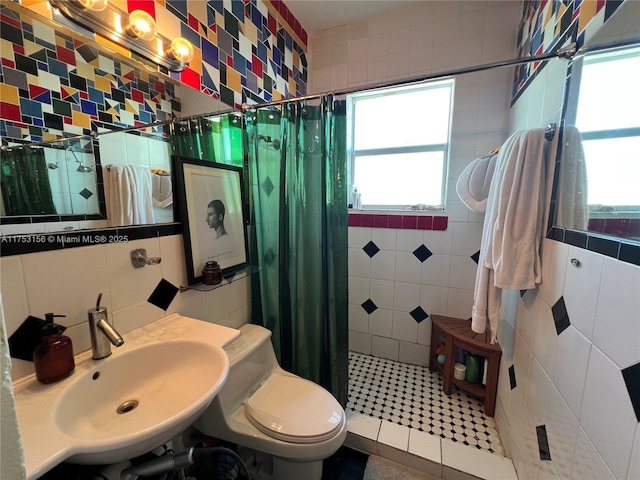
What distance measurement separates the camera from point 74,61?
2.61ft

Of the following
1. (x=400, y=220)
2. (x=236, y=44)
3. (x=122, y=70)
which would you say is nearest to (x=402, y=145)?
(x=400, y=220)

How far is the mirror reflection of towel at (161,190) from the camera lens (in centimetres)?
104

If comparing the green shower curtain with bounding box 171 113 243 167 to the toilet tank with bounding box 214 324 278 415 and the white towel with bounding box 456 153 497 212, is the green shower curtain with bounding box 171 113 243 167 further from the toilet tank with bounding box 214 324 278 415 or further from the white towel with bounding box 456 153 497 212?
the white towel with bounding box 456 153 497 212

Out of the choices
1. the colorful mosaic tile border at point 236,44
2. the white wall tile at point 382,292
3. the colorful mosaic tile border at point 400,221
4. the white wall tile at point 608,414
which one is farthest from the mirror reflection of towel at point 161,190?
the white wall tile at point 382,292

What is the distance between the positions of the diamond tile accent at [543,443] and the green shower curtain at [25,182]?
182 centimetres

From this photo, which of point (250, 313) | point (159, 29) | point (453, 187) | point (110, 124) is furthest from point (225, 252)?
point (453, 187)

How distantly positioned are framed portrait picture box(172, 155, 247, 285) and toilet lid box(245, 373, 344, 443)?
2.02 feet

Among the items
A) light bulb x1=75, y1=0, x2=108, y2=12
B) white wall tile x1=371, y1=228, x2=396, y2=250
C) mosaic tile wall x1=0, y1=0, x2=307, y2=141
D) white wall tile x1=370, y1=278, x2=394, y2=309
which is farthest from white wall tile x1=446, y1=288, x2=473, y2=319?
light bulb x1=75, y1=0, x2=108, y2=12

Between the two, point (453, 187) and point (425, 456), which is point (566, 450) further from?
point (453, 187)

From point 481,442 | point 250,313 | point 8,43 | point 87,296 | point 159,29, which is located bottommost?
point 481,442

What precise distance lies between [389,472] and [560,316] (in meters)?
1.11

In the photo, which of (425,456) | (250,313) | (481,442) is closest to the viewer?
(425,456)

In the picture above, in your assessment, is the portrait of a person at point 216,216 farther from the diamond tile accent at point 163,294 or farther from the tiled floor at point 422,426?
the tiled floor at point 422,426

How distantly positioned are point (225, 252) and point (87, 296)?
578 mm
